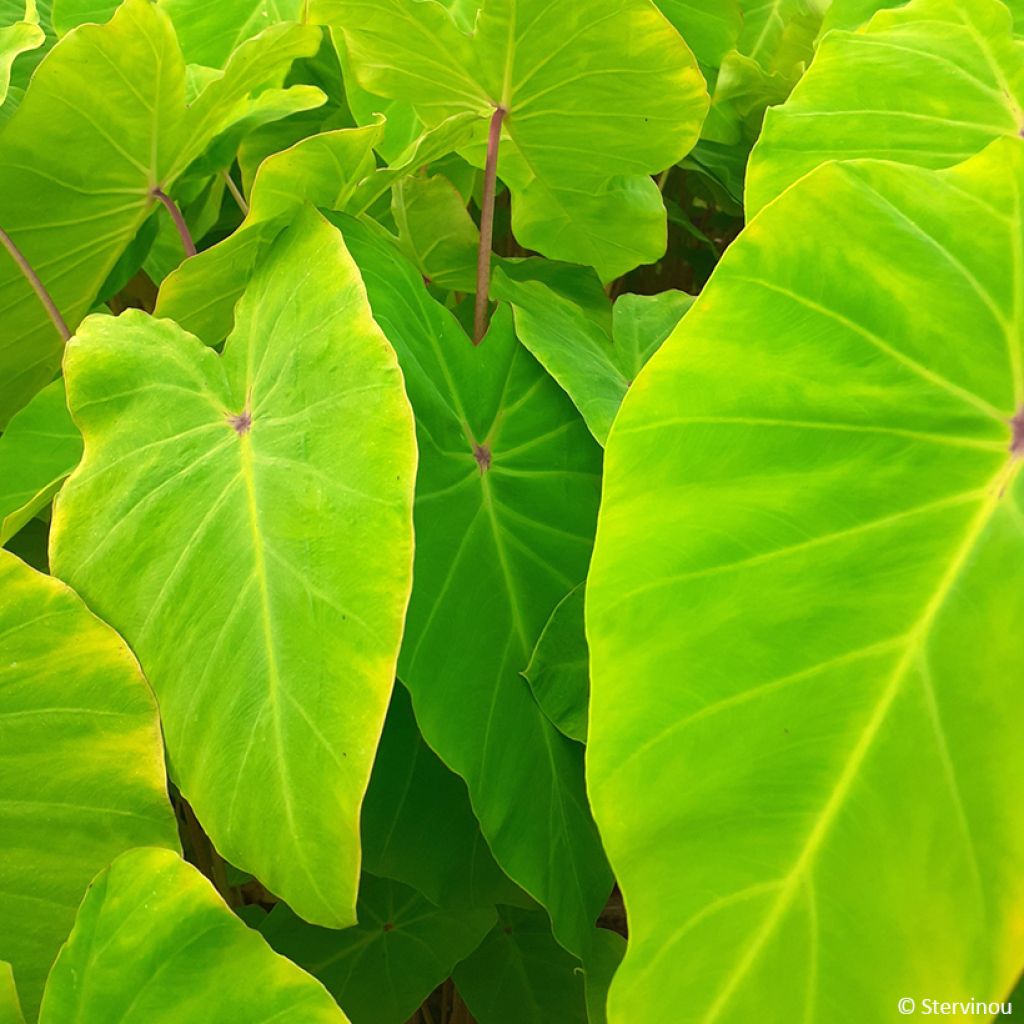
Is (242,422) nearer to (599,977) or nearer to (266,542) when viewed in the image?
(266,542)

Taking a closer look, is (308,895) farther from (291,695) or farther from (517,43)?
(517,43)

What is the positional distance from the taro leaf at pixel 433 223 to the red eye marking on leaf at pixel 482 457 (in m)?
0.33

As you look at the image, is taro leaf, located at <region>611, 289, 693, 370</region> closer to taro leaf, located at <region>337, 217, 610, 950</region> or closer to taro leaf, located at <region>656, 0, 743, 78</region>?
taro leaf, located at <region>337, 217, 610, 950</region>

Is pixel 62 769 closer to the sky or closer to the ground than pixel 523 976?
closer to the sky

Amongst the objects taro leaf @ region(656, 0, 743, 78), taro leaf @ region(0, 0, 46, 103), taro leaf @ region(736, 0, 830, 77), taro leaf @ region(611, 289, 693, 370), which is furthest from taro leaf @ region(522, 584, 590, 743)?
taro leaf @ region(736, 0, 830, 77)

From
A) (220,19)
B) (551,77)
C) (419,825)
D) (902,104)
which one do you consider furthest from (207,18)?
(419,825)

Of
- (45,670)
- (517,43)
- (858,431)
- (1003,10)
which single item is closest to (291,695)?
(45,670)

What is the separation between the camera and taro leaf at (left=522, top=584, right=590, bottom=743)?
543 mm

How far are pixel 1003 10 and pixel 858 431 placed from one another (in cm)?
35

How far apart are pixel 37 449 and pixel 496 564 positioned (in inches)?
15.8

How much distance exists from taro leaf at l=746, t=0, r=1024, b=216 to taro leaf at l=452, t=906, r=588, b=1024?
64cm

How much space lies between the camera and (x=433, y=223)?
2.92 ft

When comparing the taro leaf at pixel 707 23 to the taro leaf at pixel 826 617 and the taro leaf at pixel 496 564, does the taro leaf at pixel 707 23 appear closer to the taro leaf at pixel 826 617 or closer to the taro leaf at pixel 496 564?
the taro leaf at pixel 496 564

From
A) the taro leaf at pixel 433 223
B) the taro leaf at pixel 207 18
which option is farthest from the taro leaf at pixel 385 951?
the taro leaf at pixel 207 18
